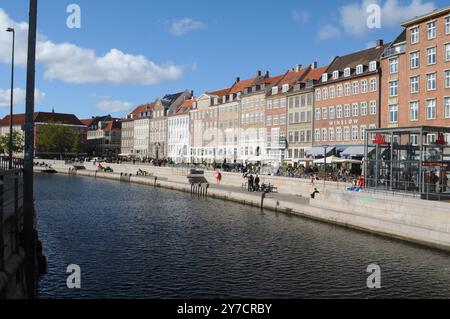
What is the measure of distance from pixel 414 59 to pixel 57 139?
116 metres

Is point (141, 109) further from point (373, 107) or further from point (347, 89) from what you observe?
point (373, 107)

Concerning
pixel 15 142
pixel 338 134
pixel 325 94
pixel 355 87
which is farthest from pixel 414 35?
pixel 15 142

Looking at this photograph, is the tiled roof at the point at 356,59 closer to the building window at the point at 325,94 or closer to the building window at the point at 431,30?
the building window at the point at 325,94

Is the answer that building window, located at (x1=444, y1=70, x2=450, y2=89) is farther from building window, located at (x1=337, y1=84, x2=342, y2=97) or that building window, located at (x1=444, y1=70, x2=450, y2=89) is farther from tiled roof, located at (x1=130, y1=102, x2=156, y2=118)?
tiled roof, located at (x1=130, y1=102, x2=156, y2=118)

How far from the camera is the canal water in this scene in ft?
53.9

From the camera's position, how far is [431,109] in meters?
50.1

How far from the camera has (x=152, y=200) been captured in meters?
46.5

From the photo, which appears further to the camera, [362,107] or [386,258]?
[362,107]

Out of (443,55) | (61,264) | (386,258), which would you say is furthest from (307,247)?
(443,55)

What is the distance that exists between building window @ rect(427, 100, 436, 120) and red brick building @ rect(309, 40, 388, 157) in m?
8.05

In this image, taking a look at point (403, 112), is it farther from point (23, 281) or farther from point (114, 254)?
point (23, 281)

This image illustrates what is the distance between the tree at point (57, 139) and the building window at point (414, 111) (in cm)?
11373

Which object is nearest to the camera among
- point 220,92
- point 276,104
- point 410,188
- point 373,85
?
point 410,188
